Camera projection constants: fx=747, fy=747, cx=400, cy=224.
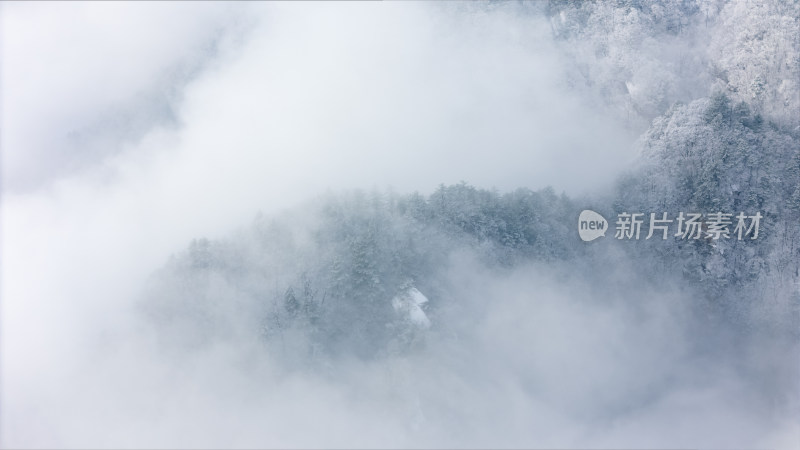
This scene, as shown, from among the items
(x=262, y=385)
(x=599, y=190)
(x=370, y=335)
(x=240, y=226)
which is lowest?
(x=262, y=385)

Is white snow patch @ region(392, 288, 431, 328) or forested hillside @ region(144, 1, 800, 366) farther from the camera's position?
forested hillside @ region(144, 1, 800, 366)

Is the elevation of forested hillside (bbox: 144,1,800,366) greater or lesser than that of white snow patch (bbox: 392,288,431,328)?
greater

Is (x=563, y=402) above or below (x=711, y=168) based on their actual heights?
below

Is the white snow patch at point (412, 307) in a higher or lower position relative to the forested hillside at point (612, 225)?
lower

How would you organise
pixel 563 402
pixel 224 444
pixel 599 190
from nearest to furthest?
pixel 224 444 < pixel 563 402 < pixel 599 190

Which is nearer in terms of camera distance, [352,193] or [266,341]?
[266,341]

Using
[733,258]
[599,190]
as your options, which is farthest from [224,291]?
[733,258]

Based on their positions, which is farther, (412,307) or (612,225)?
(612,225)

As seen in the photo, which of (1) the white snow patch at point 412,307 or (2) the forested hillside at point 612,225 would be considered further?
(2) the forested hillside at point 612,225

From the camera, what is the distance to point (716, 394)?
5884 cm

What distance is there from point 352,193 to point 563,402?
22841 millimetres

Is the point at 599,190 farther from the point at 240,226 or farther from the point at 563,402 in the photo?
the point at 240,226

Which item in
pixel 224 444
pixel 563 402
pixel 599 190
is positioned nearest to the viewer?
pixel 224 444

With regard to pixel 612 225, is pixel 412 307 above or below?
A: below
